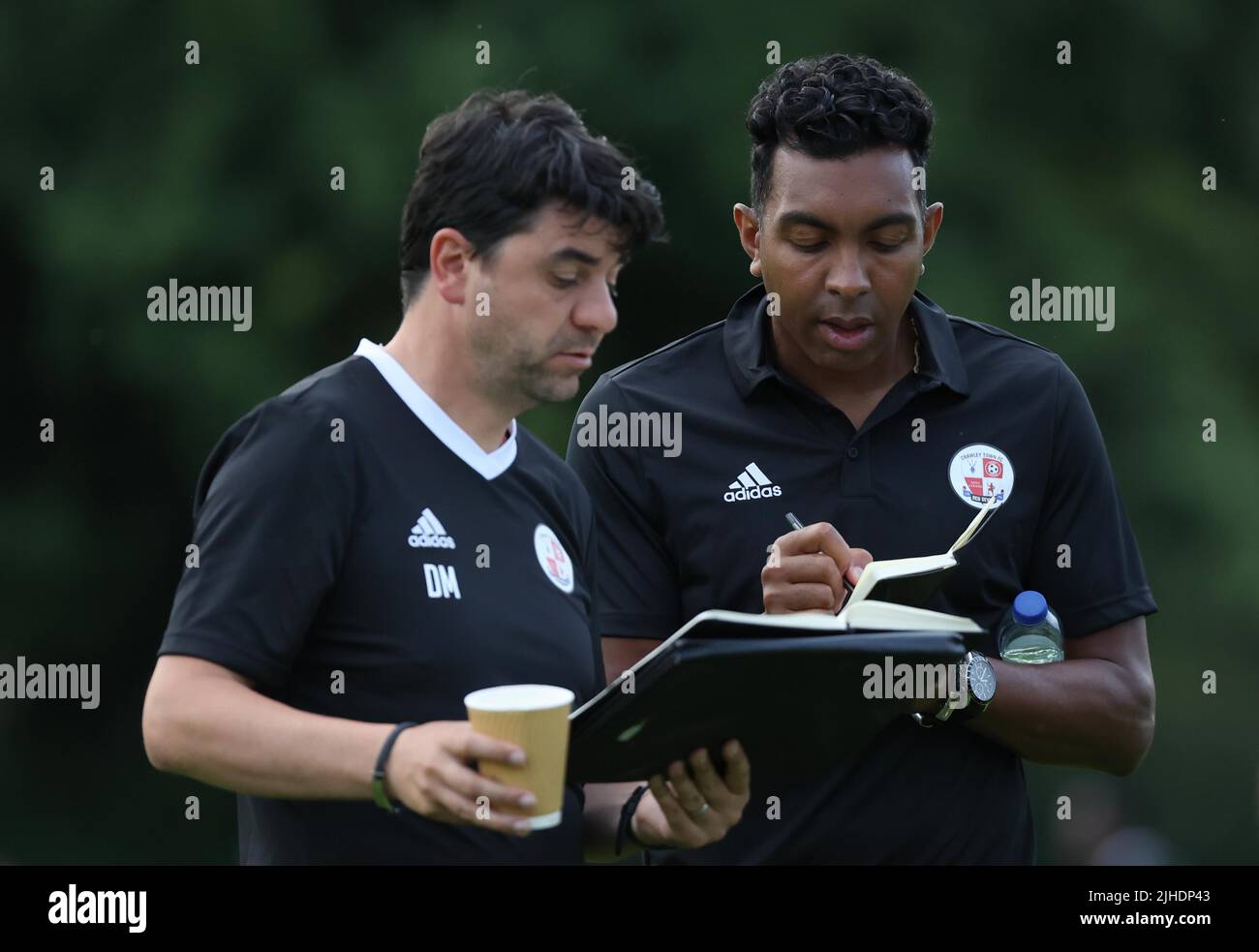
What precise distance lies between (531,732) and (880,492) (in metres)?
1.25

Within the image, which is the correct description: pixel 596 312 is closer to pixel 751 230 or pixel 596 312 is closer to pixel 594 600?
pixel 594 600

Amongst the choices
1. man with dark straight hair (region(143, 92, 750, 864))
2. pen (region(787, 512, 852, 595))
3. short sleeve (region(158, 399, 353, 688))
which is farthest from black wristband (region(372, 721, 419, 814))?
pen (region(787, 512, 852, 595))

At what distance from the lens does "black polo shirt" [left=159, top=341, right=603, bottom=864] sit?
2.44 meters

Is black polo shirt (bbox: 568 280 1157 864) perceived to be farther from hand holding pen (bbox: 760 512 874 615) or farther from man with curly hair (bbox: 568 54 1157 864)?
hand holding pen (bbox: 760 512 874 615)

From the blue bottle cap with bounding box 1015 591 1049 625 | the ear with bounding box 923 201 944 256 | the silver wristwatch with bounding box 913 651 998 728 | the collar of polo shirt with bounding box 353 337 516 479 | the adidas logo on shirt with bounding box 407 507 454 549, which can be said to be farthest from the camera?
the ear with bounding box 923 201 944 256

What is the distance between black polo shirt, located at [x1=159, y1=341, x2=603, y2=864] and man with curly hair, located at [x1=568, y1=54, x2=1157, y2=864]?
63 cm

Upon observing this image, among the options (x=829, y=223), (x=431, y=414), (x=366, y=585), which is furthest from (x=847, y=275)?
(x=366, y=585)

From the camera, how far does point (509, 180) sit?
270cm

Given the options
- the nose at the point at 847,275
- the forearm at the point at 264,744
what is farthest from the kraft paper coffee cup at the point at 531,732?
the nose at the point at 847,275

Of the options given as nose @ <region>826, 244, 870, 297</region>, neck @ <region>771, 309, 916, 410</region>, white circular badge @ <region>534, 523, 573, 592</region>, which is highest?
nose @ <region>826, 244, 870, 297</region>

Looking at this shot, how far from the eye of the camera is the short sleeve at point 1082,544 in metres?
3.38

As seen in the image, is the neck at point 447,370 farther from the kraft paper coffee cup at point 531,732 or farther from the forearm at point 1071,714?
the forearm at point 1071,714

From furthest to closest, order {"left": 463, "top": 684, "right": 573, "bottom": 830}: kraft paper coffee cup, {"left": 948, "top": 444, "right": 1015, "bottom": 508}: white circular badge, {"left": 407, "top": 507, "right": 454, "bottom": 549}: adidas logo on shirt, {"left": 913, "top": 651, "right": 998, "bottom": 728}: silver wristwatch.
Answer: {"left": 948, "top": 444, "right": 1015, "bottom": 508}: white circular badge
{"left": 913, "top": 651, "right": 998, "bottom": 728}: silver wristwatch
{"left": 407, "top": 507, "right": 454, "bottom": 549}: adidas logo on shirt
{"left": 463, "top": 684, "right": 573, "bottom": 830}: kraft paper coffee cup

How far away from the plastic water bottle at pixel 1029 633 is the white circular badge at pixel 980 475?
0.20 metres
